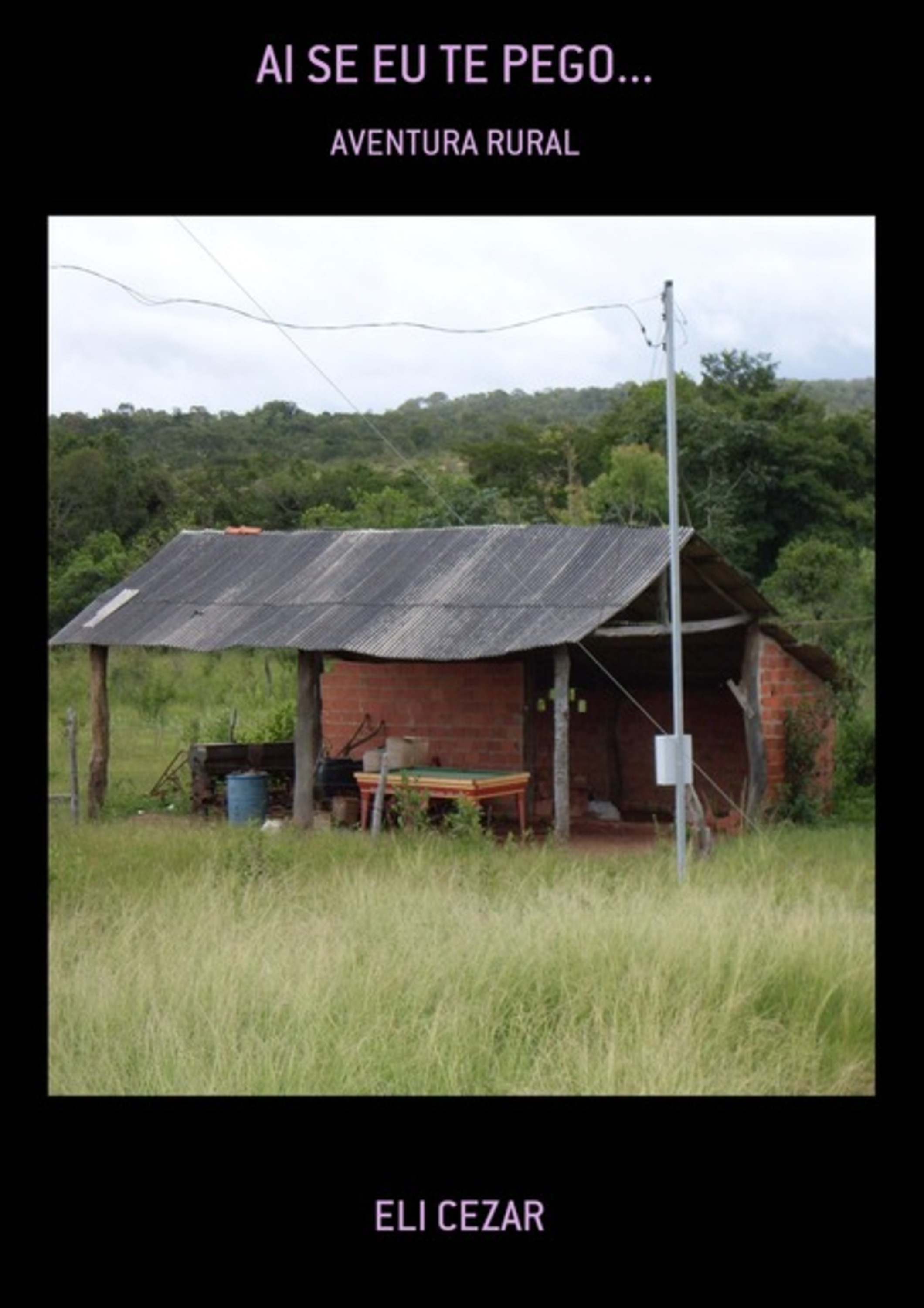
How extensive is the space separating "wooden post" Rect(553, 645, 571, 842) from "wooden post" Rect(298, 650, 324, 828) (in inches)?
113

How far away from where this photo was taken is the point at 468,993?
692 cm

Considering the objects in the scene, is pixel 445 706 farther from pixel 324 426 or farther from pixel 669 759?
pixel 324 426

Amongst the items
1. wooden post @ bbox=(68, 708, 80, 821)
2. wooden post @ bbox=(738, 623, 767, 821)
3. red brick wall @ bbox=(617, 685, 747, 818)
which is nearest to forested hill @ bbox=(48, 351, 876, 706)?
red brick wall @ bbox=(617, 685, 747, 818)

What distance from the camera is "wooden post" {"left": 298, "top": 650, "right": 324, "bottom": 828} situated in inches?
639

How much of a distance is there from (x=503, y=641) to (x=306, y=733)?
2.76 meters

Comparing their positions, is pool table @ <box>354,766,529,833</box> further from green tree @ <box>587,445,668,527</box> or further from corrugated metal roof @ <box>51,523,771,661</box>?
green tree @ <box>587,445,668,527</box>

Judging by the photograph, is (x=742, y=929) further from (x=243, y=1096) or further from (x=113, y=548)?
(x=113, y=548)

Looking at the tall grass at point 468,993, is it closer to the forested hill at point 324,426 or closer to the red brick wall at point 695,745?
the red brick wall at point 695,745

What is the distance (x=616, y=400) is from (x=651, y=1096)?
35.2 meters

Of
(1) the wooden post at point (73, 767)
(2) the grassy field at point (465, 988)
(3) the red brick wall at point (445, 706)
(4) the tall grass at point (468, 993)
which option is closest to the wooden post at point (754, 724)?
(3) the red brick wall at point (445, 706)

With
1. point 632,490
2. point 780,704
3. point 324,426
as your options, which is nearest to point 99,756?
point 780,704

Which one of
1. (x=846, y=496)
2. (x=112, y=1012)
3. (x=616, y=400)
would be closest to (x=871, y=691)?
(x=846, y=496)

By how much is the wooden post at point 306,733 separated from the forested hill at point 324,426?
20.8 meters

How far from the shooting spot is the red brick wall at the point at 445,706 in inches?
693
